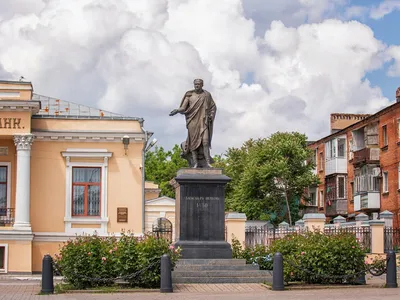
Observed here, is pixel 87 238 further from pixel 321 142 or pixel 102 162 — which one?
pixel 321 142

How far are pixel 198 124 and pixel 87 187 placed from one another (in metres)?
11.2

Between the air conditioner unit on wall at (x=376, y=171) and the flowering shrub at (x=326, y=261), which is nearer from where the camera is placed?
the flowering shrub at (x=326, y=261)

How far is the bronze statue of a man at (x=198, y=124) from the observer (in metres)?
24.8

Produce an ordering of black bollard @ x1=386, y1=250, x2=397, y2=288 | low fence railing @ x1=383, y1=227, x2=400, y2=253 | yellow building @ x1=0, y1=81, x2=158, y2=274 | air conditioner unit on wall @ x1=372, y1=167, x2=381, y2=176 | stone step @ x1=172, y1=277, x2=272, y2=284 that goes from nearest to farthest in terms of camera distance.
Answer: black bollard @ x1=386, y1=250, x2=397, y2=288, stone step @ x1=172, y1=277, x2=272, y2=284, low fence railing @ x1=383, y1=227, x2=400, y2=253, yellow building @ x1=0, y1=81, x2=158, y2=274, air conditioner unit on wall @ x1=372, y1=167, x2=381, y2=176

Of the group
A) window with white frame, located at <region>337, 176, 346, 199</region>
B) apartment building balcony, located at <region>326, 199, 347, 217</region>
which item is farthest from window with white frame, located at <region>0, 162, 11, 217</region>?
window with white frame, located at <region>337, 176, 346, 199</region>

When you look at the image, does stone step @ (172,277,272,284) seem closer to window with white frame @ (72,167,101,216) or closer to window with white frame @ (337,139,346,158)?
window with white frame @ (72,167,101,216)

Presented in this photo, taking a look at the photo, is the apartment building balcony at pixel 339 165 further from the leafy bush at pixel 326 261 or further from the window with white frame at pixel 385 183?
the leafy bush at pixel 326 261

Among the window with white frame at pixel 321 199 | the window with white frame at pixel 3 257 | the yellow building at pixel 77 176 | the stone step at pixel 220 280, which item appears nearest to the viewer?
the stone step at pixel 220 280

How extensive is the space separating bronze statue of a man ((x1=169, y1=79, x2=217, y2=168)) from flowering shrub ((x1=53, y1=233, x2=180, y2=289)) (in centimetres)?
405

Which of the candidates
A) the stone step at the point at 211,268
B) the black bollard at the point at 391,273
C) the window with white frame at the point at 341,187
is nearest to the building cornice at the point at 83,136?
the stone step at the point at 211,268

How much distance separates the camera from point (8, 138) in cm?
3416

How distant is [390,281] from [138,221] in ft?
50.9

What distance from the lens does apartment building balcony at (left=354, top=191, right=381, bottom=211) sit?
54969 millimetres

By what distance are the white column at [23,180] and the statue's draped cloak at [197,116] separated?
10.2 metres
